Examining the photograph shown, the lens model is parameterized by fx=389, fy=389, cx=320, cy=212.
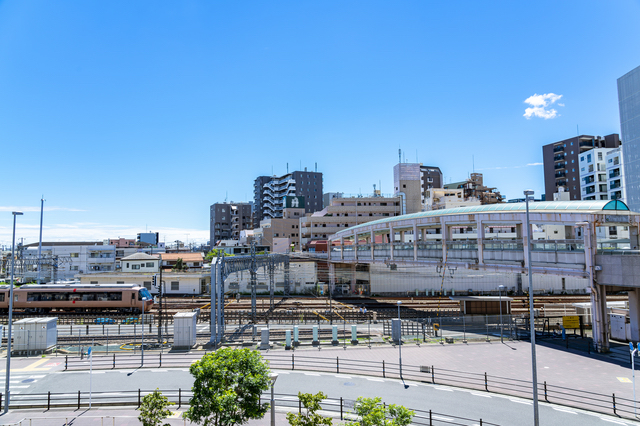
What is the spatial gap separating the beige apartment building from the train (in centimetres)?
4593

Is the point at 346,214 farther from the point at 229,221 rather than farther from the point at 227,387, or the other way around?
the point at 227,387

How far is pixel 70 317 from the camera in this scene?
38844 mm

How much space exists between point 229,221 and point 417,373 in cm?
11774

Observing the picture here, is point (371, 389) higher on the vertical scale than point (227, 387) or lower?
lower

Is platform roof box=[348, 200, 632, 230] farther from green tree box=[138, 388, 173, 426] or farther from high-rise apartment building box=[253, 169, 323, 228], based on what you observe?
high-rise apartment building box=[253, 169, 323, 228]

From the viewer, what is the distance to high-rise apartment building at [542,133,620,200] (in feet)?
276

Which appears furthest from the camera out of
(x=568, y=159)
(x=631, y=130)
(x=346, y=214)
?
(x=568, y=159)

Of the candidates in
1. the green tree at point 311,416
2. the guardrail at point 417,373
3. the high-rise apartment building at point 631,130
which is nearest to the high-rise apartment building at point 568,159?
the high-rise apartment building at point 631,130

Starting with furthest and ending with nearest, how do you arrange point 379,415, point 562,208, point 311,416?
point 562,208, point 311,416, point 379,415

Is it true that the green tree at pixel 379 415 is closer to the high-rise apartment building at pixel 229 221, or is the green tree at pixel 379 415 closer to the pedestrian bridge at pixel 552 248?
the pedestrian bridge at pixel 552 248

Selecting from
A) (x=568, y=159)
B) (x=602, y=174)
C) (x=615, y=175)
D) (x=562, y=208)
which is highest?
(x=568, y=159)

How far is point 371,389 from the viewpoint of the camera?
17219 mm

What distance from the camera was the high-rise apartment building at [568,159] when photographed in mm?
84062

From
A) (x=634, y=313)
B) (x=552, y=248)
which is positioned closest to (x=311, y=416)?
(x=552, y=248)
